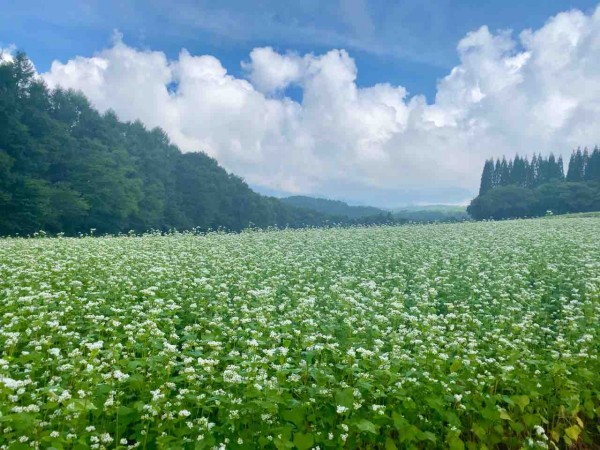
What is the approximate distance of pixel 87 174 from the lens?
49375 millimetres

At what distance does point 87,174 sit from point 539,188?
82122 mm

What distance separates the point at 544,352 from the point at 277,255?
10283 millimetres

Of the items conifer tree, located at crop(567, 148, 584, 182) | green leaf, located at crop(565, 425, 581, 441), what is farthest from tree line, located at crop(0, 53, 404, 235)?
conifer tree, located at crop(567, 148, 584, 182)

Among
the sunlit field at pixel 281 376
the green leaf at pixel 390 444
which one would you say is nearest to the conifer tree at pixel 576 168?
the sunlit field at pixel 281 376

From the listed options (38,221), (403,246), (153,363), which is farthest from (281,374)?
(38,221)

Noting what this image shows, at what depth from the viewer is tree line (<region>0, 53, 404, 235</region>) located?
41.6 m

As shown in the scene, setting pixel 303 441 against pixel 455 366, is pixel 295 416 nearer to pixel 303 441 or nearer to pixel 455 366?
pixel 303 441

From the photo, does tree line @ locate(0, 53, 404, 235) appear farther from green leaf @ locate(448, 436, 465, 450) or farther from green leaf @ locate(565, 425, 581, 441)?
green leaf @ locate(565, 425, 581, 441)

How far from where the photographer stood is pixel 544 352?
8008 mm

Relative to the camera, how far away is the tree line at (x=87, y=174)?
41.6 metres

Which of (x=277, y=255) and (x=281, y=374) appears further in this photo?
(x=277, y=255)

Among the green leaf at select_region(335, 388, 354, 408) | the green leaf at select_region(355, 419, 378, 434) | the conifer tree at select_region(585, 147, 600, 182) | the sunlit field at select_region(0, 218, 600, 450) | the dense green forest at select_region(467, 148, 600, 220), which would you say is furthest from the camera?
the conifer tree at select_region(585, 147, 600, 182)

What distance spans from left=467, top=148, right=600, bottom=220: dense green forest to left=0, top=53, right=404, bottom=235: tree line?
37.6 m

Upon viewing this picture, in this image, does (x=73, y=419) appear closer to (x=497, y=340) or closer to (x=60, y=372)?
Result: (x=60, y=372)
